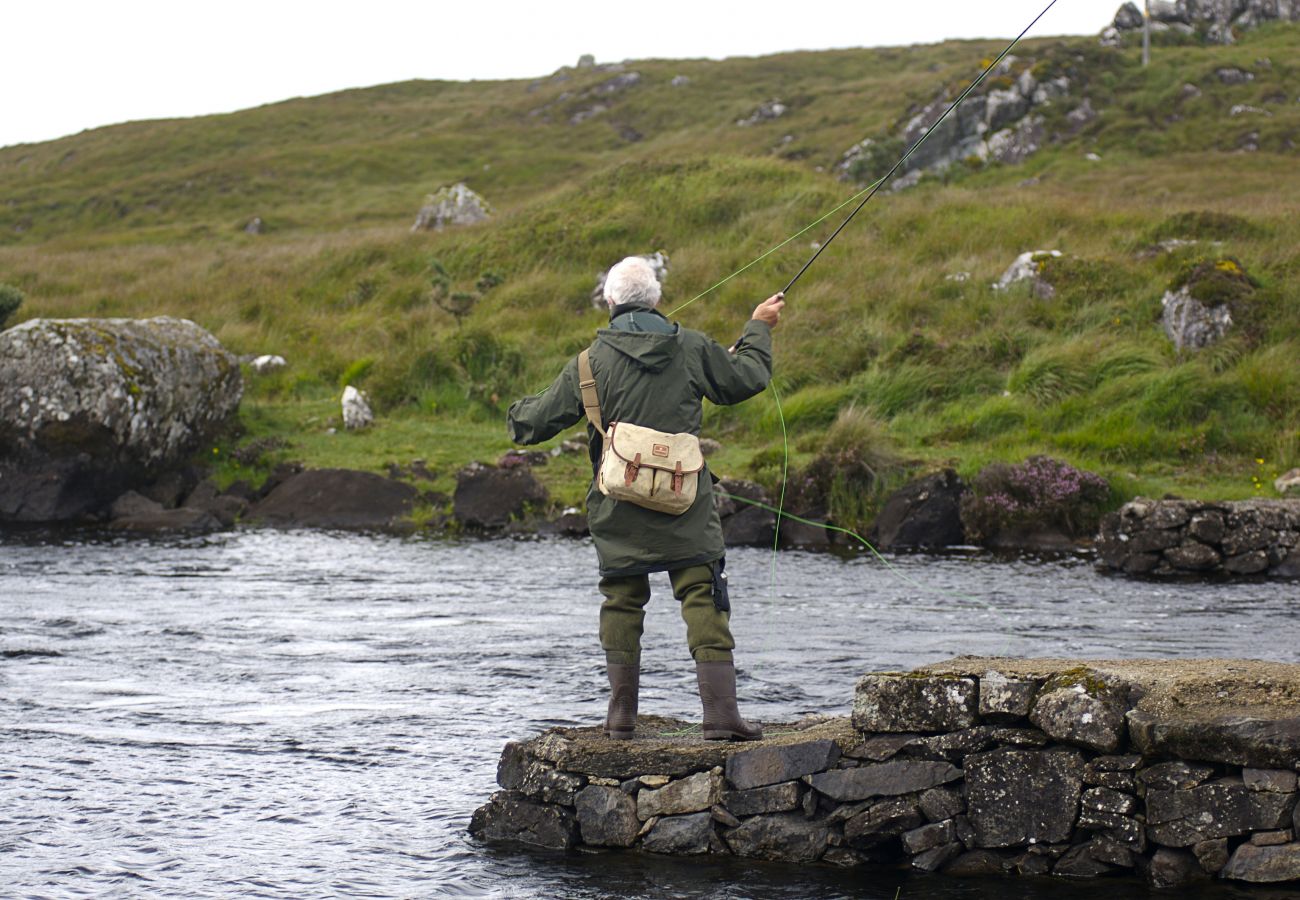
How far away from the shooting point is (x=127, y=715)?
877cm

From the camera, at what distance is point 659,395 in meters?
Result: 6.39

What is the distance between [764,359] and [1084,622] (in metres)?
5.93

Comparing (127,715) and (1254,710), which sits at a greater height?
(1254,710)

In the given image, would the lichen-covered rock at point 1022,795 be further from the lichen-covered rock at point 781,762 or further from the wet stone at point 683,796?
the wet stone at point 683,796

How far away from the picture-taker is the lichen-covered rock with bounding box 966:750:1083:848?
5.74 metres

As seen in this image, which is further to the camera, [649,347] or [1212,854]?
[649,347]

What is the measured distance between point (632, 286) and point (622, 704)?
6.47 feet

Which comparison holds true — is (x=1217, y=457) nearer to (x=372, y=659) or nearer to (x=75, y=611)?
(x=372, y=659)

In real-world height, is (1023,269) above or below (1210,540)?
above

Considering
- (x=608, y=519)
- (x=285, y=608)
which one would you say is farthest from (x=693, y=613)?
(x=285, y=608)

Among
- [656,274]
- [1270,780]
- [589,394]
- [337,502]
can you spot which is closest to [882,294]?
[656,274]

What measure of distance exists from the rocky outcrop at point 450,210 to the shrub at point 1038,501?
77.8 ft

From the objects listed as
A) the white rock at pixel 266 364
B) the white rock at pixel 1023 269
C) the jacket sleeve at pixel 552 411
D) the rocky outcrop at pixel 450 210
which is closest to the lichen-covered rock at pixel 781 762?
the jacket sleeve at pixel 552 411

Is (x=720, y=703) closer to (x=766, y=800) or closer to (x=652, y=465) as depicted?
(x=766, y=800)
